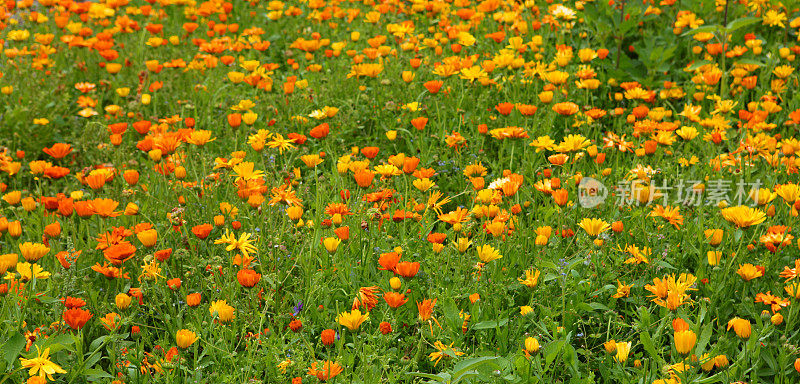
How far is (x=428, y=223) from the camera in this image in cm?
296

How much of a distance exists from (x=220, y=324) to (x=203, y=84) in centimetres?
286

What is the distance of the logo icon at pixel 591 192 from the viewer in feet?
10.0

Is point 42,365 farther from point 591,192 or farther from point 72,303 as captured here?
point 591,192

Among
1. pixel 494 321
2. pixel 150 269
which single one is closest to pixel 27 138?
pixel 150 269

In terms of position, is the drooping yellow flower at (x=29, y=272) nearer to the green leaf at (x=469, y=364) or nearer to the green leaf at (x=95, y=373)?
the green leaf at (x=95, y=373)

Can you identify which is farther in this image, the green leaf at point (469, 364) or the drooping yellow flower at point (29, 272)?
the drooping yellow flower at point (29, 272)

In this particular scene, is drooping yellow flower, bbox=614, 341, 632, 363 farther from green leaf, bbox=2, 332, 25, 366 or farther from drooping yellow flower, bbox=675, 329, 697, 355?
green leaf, bbox=2, 332, 25, 366

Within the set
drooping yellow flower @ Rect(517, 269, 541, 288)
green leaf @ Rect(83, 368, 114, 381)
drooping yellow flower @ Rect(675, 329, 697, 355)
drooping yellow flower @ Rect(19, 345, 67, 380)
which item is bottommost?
green leaf @ Rect(83, 368, 114, 381)

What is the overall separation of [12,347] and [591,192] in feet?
7.36

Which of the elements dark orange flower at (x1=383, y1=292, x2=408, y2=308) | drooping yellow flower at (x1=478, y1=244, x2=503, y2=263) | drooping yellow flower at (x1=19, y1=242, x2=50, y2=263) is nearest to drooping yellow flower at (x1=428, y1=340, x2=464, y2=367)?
dark orange flower at (x1=383, y1=292, x2=408, y2=308)

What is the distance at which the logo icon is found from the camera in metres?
3.05

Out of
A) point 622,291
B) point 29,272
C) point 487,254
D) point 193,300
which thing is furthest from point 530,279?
point 29,272

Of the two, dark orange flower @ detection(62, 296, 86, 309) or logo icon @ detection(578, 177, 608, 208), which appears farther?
logo icon @ detection(578, 177, 608, 208)

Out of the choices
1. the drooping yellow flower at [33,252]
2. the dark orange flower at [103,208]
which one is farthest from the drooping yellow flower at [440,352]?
the drooping yellow flower at [33,252]
